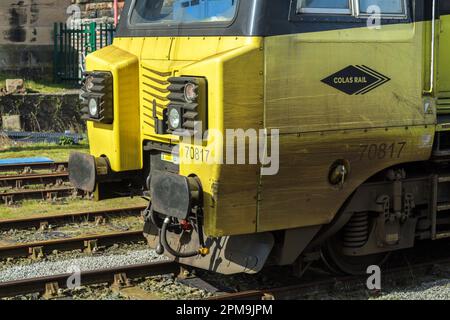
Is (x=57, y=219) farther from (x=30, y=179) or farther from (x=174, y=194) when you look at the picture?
(x=174, y=194)

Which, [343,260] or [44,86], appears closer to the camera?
[343,260]

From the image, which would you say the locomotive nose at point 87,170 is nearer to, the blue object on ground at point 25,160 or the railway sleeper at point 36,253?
the railway sleeper at point 36,253

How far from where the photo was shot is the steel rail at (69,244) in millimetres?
7547

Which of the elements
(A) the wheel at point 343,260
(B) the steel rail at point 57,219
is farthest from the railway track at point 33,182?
(A) the wheel at point 343,260

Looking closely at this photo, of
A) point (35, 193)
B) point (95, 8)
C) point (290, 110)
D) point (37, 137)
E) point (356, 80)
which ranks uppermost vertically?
point (95, 8)

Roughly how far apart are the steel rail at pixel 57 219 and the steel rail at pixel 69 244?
0.87m

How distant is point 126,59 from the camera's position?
21.4 ft

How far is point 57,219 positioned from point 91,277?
2.34 m

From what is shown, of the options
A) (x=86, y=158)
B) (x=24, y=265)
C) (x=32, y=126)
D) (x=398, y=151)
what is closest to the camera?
(x=398, y=151)

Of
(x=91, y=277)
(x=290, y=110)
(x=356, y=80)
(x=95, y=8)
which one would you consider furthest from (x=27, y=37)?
(x=290, y=110)

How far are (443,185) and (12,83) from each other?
Answer: 12.3 m

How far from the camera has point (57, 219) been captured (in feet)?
28.9
